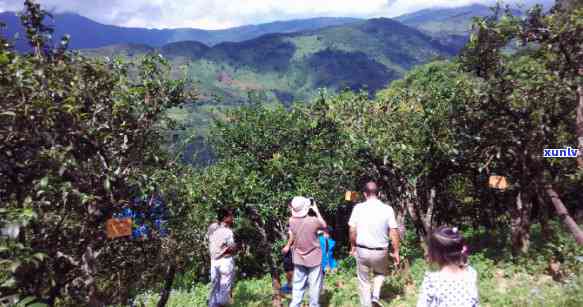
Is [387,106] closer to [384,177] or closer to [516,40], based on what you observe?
[384,177]

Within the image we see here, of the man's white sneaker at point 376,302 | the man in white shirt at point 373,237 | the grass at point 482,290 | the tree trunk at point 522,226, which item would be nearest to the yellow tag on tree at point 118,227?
the grass at point 482,290

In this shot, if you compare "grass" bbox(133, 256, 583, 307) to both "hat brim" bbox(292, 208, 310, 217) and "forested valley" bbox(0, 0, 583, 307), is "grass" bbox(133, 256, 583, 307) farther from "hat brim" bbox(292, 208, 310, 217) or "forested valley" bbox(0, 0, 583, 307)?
"hat brim" bbox(292, 208, 310, 217)

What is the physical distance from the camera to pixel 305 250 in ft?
23.7

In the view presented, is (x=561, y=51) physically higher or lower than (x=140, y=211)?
higher

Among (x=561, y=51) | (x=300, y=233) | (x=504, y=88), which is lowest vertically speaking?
(x=300, y=233)

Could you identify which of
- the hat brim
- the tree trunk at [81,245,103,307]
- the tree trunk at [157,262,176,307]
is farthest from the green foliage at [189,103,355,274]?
the tree trunk at [81,245,103,307]

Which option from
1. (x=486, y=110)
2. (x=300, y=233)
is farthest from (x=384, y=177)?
(x=300, y=233)

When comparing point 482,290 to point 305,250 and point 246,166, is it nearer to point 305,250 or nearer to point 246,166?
point 305,250

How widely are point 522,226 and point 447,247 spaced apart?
8132 millimetres

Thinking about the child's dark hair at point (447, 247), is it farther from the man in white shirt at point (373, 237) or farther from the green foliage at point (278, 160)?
the green foliage at point (278, 160)

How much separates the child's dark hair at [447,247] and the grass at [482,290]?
4072 millimetres

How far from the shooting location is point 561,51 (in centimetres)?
899

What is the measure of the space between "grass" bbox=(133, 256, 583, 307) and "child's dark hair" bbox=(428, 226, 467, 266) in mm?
4072

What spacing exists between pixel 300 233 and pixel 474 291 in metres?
3.61
